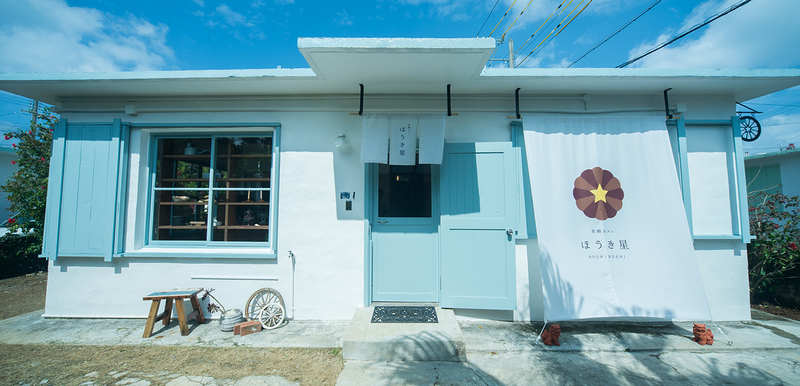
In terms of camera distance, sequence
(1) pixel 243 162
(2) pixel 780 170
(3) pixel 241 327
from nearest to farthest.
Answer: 1. (3) pixel 241 327
2. (1) pixel 243 162
3. (2) pixel 780 170

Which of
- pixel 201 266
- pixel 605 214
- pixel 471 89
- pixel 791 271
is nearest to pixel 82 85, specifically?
pixel 201 266

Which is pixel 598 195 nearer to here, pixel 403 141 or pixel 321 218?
pixel 403 141

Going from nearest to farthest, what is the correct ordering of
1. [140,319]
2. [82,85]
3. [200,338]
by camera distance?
[200,338], [82,85], [140,319]

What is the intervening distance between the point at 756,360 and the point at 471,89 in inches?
149

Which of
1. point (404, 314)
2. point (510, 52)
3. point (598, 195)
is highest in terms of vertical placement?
point (510, 52)

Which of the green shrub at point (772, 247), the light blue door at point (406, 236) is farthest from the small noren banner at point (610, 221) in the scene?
the green shrub at point (772, 247)

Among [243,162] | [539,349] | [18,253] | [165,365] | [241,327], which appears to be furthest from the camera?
[18,253]

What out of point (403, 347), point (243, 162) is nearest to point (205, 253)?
point (243, 162)

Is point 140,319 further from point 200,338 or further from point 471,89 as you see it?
point 471,89

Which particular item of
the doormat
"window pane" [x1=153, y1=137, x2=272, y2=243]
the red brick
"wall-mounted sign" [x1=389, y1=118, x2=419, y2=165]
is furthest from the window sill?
"wall-mounted sign" [x1=389, y1=118, x2=419, y2=165]

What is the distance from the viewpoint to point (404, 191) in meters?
3.86

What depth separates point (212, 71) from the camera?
341 centimetres

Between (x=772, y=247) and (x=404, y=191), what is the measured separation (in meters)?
4.99

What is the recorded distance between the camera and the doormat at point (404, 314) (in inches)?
131
